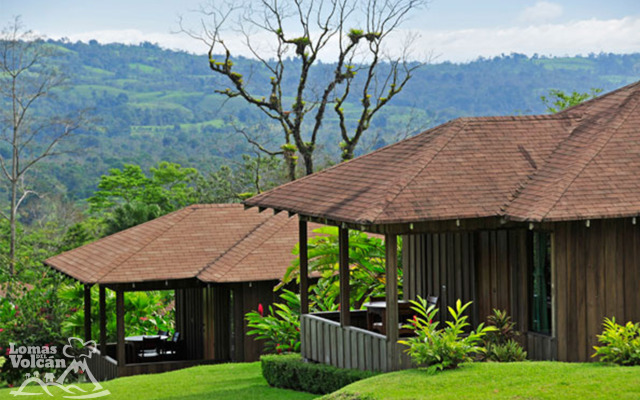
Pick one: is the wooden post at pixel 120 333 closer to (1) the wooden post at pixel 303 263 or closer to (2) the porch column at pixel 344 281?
(1) the wooden post at pixel 303 263

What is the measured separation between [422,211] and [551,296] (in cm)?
243

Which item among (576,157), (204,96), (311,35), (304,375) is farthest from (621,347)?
(204,96)

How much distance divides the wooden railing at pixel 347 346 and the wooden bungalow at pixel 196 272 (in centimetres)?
444

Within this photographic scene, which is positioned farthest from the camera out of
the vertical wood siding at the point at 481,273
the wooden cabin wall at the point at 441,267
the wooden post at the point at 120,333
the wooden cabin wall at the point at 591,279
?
the wooden post at the point at 120,333

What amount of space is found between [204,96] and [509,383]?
15611 cm

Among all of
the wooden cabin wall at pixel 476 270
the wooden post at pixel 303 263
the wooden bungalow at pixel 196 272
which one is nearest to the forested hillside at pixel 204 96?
the wooden bungalow at pixel 196 272

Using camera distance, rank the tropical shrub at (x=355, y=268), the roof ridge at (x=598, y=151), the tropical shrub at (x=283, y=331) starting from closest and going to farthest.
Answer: the roof ridge at (x=598, y=151) < the tropical shrub at (x=283, y=331) < the tropical shrub at (x=355, y=268)

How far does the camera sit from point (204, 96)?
543 ft

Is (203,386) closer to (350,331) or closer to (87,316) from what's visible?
(350,331)

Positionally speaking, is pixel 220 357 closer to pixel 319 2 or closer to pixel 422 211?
pixel 422 211

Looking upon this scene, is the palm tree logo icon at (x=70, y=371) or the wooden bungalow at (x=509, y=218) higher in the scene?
the wooden bungalow at (x=509, y=218)

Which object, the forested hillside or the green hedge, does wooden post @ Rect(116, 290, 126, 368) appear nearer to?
the green hedge

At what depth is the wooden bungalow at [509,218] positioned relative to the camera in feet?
47.9

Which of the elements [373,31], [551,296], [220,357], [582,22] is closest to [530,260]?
[551,296]
